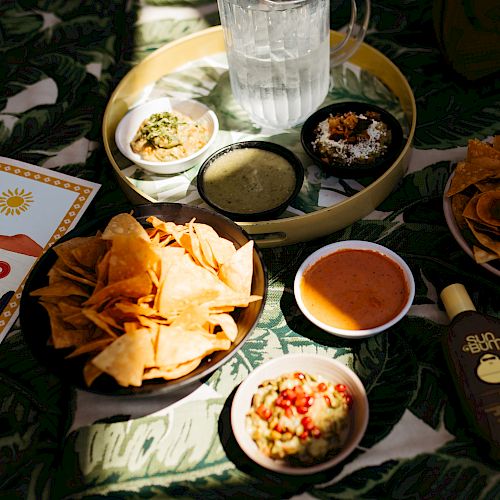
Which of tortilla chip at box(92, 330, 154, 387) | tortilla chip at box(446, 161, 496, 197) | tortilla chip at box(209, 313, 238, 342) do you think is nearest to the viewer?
tortilla chip at box(92, 330, 154, 387)

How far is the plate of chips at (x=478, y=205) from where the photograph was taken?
1.59 m

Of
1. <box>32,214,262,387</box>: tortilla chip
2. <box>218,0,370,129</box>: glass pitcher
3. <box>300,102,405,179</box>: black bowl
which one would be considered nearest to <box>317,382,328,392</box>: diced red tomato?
<box>32,214,262,387</box>: tortilla chip

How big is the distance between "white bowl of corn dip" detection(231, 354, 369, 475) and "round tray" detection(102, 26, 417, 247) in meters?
0.42

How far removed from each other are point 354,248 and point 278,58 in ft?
2.05

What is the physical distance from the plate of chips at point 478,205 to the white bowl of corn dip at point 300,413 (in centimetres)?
46

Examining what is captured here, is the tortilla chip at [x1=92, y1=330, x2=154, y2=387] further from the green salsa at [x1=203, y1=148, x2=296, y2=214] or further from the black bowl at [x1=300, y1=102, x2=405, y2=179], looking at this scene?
the black bowl at [x1=300, y1=102, x2=405, y2=179]

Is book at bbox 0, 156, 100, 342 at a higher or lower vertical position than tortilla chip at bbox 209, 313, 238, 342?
lower

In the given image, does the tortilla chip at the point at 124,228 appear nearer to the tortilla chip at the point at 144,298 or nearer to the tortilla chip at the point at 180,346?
the tortilla chip at the point at 144,298

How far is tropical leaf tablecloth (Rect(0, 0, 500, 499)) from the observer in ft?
4.59

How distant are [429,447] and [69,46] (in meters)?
2.08

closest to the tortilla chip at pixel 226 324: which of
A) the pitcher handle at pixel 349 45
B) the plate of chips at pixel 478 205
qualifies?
the plate of chips at pixel 478 205

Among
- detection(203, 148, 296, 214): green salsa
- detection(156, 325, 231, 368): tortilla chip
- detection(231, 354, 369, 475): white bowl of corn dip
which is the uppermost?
detection(156, 325, 231, 368): tortilla chip

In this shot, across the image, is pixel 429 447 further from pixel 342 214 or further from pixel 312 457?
pixel 342 214

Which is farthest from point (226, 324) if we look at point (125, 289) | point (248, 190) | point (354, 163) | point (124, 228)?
point (354, 163)
